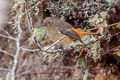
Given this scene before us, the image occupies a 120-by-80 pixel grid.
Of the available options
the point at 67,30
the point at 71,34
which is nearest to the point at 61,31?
the point at 67,30

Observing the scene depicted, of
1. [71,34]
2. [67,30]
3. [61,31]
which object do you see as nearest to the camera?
[71,34]

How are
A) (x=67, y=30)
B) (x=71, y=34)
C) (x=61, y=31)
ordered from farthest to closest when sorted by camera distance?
(x=61, y=31) < (x=67, y=30) < (x=71, y=34)

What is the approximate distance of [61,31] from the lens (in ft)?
11.8

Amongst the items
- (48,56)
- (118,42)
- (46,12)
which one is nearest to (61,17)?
(46,12)

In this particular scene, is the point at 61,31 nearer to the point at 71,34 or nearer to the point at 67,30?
the point at 67,30

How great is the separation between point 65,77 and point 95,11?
1.13 metres

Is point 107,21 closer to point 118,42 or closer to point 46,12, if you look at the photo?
point 118,42

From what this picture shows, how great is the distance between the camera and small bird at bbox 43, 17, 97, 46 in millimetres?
3332

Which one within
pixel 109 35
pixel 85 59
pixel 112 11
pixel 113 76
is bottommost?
pixel 113 76

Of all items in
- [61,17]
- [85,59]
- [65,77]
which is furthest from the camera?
[65,77]

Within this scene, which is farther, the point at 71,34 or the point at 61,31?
the point at 61,31

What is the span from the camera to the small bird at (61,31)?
3.33 m

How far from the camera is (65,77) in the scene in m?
3.96

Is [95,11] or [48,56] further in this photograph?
[48,56]
